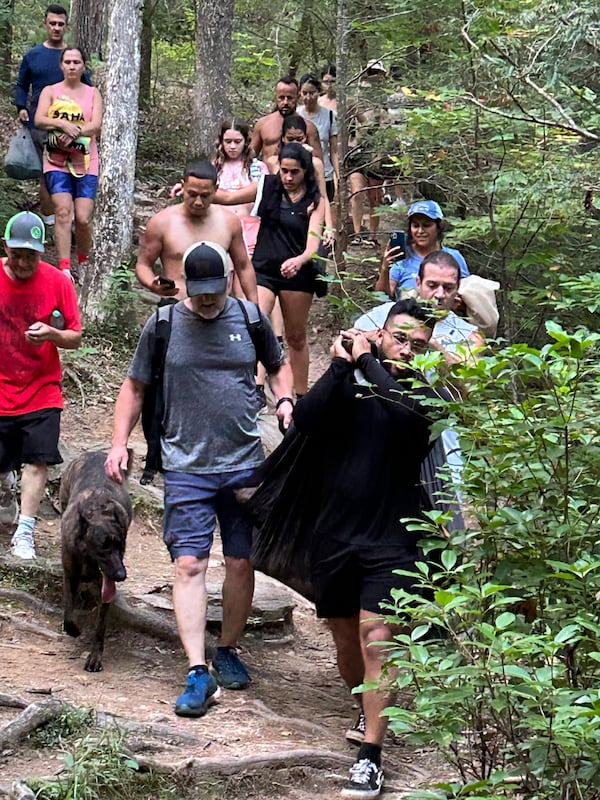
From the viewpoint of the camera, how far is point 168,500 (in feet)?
Result: 19.3

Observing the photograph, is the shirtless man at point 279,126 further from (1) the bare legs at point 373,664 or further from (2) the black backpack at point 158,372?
(1) the bare legs at point 373,664

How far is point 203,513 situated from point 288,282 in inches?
150

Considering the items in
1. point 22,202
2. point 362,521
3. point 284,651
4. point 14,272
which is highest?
point 22,202

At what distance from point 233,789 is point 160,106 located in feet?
55.4

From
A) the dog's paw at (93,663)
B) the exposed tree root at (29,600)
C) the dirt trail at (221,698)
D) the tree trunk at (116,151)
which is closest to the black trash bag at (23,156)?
the tree trunk at (116,151)

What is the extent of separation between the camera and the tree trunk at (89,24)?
54.1ft

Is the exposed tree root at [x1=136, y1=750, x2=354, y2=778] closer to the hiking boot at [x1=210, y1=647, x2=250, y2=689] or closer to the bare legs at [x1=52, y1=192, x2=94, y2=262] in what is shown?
the hiking boot at [x1=210, y1=647, x2=250, y2=689]

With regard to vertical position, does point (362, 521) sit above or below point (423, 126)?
below

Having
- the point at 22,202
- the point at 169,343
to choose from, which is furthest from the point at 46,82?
the point at 169,343

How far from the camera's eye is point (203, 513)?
5.86 m

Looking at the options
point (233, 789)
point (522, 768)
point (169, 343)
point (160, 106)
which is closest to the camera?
point (522, 768)

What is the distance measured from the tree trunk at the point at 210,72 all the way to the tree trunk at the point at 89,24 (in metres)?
2.87

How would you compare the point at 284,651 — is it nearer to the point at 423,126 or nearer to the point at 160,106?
the point at 423,126

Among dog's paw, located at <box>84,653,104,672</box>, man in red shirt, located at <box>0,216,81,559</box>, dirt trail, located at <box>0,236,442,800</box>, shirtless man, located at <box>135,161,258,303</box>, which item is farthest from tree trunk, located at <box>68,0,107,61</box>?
dog's paw, located at <box>84,653,104,672</box>
